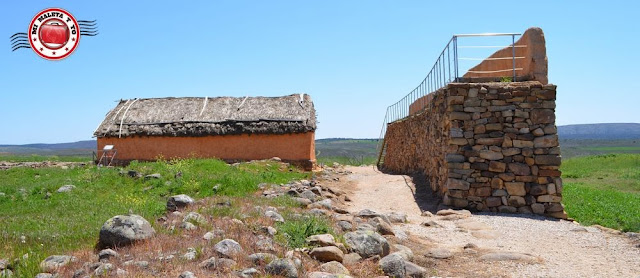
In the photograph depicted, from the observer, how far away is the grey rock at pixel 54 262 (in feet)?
16.3

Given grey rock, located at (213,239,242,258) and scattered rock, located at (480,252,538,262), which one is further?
scattered rock, located at (480,252,538,262)

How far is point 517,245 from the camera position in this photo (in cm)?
794

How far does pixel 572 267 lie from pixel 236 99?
18.6 m

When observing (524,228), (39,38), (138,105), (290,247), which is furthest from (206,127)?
(290,247)

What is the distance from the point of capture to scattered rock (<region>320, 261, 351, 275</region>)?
209 inches

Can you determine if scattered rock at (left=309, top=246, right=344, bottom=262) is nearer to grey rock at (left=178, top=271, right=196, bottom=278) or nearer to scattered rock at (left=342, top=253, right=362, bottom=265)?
scattered rock at (left=342, top=253, right=362, bottom=265)

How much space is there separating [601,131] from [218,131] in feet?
495

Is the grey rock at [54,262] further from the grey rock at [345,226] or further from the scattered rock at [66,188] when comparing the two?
the scattered rock at [66,188]

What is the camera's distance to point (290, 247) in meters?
5.89

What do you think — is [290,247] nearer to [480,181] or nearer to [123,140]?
[480,181]

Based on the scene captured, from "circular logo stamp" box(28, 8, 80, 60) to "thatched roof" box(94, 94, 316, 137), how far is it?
35.0 ft

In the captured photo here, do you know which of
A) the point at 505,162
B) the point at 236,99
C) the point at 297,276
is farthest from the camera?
→ the point at 236,99

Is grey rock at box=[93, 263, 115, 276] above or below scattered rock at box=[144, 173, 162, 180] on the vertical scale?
below

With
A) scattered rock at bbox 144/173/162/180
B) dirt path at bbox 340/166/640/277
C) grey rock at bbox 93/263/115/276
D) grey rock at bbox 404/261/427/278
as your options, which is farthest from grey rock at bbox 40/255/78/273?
scattered rock at bbox 144/173/162/180
